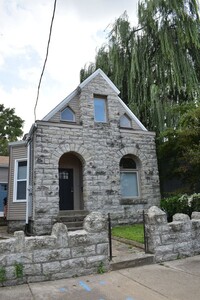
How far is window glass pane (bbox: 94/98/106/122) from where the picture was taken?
11447 millimetres

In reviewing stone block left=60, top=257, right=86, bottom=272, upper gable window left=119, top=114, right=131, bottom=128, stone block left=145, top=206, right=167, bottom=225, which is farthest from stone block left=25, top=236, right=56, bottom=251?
upper gable window left=119, top=114, right=131, bottom=128

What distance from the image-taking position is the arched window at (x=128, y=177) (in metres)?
11.3

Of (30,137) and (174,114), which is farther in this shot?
(174,114)

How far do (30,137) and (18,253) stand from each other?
6334 millimetres

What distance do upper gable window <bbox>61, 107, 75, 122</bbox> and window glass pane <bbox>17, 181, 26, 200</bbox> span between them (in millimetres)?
3166

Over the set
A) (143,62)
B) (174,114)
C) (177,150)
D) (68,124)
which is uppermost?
(143,62)

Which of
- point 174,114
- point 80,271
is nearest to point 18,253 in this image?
point 80,271

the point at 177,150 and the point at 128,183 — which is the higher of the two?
the point at 177,150

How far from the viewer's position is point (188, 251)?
240 inches

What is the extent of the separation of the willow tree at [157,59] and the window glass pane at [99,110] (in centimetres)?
262

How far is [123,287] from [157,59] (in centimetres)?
1259

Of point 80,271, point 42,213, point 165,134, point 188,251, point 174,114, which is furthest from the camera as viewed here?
point 174,114

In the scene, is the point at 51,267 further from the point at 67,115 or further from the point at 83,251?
the point at 67,115

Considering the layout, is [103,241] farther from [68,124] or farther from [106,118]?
[106,118]
